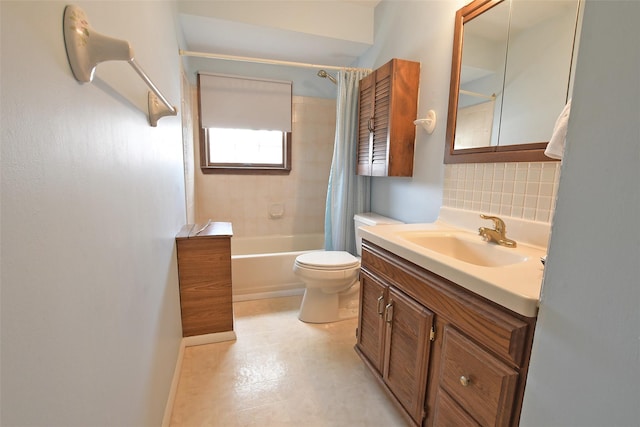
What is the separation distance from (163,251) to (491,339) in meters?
1.31

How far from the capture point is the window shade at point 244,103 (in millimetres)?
2699

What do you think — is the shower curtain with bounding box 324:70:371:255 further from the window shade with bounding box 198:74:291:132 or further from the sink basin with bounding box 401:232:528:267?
the sink basin with bounding box 401:232:528:267

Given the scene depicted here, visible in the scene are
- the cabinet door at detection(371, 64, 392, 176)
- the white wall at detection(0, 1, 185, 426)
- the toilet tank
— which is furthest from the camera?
the toilet tank

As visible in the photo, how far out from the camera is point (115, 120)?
2.55ft

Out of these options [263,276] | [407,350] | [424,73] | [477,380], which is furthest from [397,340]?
[424,73]

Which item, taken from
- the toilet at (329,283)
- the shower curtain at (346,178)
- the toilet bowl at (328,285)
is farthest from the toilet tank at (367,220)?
the toilet bowl at (328,285)

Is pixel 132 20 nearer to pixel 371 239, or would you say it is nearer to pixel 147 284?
pixel 147 284

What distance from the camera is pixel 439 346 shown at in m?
1.02

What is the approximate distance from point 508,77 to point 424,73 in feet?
2.12

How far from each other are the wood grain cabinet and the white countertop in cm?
90

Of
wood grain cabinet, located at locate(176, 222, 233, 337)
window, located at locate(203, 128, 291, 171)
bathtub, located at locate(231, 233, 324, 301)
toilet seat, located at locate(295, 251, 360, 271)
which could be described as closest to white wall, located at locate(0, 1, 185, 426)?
wood grain cabinet, located at locate(176, 222, 233, 337)

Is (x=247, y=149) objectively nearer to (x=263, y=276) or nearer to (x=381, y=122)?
(x=263, y=276)

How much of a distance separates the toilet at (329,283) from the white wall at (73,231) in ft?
3.50

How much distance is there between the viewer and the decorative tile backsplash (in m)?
1.15
